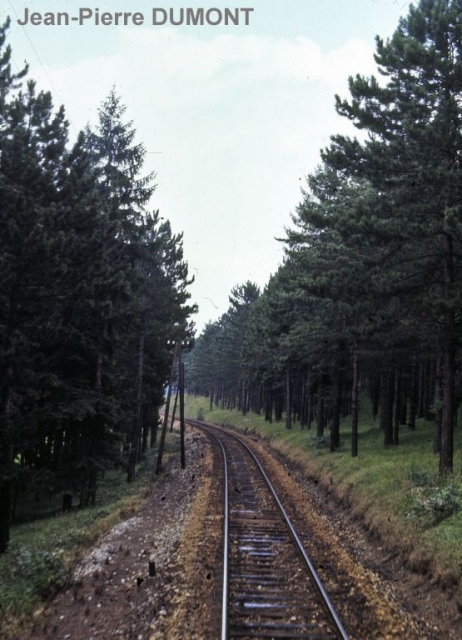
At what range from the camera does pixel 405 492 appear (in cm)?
1383

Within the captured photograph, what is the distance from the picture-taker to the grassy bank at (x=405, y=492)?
10.0 metres

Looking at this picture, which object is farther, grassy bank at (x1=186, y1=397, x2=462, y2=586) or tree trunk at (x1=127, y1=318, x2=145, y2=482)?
tree trunk at (x1=127, y1=318, x2=145, y2=482)

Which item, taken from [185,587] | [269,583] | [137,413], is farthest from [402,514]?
[137,413]

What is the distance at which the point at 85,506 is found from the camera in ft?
65.2

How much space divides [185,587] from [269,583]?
68.0 inches

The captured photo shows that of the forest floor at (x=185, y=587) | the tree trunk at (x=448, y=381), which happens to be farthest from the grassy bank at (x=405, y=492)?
the tree trunk at (x=448, y=381)

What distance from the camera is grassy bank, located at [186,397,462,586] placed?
1003 cm

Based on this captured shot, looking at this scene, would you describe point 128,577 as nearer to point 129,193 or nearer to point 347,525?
point 347,525

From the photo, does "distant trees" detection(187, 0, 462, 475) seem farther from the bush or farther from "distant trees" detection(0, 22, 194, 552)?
"distant trees" detection(0, 22, 194, 552)

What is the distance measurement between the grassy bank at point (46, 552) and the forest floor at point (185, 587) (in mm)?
322

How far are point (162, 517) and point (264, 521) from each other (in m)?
3.79

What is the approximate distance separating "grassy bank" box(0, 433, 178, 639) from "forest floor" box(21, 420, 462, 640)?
1.06 ft

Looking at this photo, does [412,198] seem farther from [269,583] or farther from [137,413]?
[137,413]

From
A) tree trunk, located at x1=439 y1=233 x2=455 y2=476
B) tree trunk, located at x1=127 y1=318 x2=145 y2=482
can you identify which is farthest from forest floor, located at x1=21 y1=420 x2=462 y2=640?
tree trunk, located at x1=127 y1=318 x2=145 y2=482
